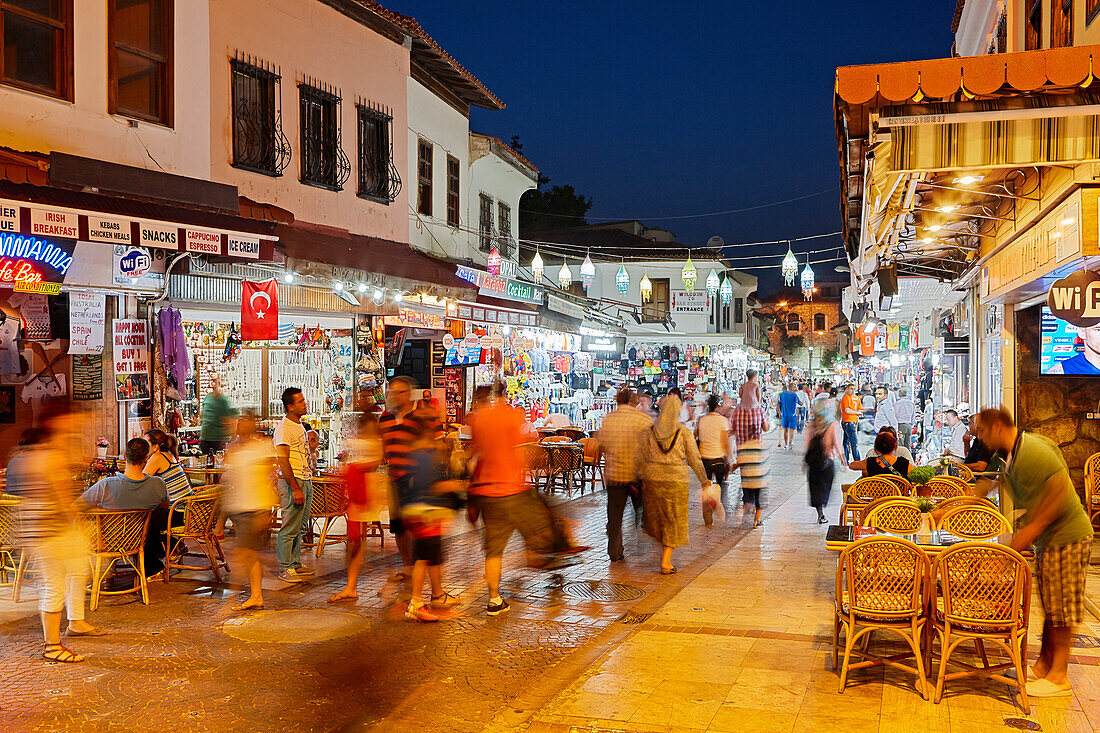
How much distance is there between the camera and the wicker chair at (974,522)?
7.32 metres

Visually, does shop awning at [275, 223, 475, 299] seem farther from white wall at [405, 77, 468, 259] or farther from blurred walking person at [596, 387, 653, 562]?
blurred walking person at [596, 387, 653, 562]

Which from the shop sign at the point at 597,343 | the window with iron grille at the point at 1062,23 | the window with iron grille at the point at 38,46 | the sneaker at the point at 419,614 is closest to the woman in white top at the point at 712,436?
the sneaker at the point at 419,614

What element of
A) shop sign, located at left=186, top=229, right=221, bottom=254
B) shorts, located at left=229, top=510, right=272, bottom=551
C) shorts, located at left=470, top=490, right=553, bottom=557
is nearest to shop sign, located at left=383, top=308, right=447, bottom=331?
shop sign, located at left=186, top=229, right=221, bottom=254

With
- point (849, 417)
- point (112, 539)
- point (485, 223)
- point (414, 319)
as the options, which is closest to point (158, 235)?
point (112, 539)

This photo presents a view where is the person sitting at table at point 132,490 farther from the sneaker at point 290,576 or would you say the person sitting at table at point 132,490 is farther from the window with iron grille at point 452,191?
the window with iron grille at point 452,191

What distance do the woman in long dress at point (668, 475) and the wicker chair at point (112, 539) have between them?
515cm

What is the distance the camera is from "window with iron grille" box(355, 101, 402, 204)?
1655 cm

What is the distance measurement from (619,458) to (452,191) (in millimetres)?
12272

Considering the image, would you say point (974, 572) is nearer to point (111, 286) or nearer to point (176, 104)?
point (111, 286)

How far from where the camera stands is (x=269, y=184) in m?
14.1

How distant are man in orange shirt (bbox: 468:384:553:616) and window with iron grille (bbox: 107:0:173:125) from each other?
22.1ft

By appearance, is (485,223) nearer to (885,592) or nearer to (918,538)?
(918,538)

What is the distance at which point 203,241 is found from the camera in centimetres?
1003

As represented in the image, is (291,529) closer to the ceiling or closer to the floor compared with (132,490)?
closer to the floor
